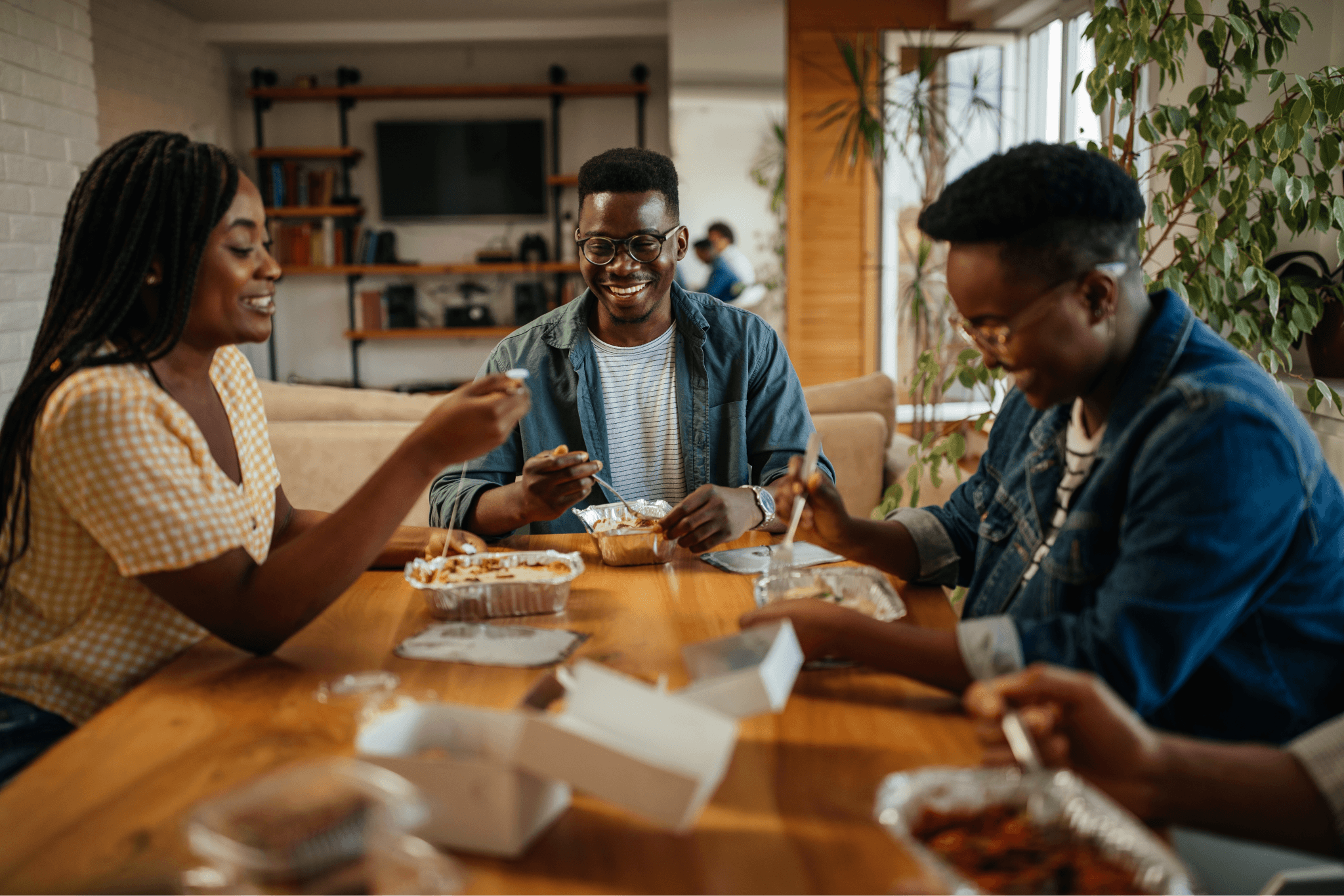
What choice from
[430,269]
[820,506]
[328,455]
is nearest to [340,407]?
[328,455]

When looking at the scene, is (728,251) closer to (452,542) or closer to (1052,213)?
(452,542)

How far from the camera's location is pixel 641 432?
2.09 m

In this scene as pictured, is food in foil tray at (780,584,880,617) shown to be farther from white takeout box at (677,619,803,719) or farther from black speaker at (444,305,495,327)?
black speaker at (444,305,495,327)

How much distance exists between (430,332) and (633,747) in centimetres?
649

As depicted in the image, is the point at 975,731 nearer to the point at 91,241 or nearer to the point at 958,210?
the point at 958,210

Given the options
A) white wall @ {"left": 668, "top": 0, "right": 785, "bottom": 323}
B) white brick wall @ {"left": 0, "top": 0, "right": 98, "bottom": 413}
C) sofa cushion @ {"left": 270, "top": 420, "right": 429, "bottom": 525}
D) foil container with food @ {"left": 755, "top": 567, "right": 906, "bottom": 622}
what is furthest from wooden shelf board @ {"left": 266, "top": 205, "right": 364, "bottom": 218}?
foil container with food @ {"left": 755, "top": 567, "right": 906, "bottom": 622}

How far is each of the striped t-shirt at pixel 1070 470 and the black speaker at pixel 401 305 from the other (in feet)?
20.6

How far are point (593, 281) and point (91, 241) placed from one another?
39.3 inches

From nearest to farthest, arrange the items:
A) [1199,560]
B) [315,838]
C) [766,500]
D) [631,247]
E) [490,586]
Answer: [315,838] < [1199,560] < [490,586] < [766,500] < [631,247]

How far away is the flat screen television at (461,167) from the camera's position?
6.88 metres

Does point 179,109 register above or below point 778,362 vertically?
above

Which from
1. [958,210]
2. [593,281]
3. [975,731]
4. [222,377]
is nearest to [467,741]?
[975,731]

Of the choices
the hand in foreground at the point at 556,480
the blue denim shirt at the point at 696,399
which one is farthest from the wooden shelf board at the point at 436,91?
the hand in foreground at the point at 556,480

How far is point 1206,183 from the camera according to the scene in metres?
2.26
